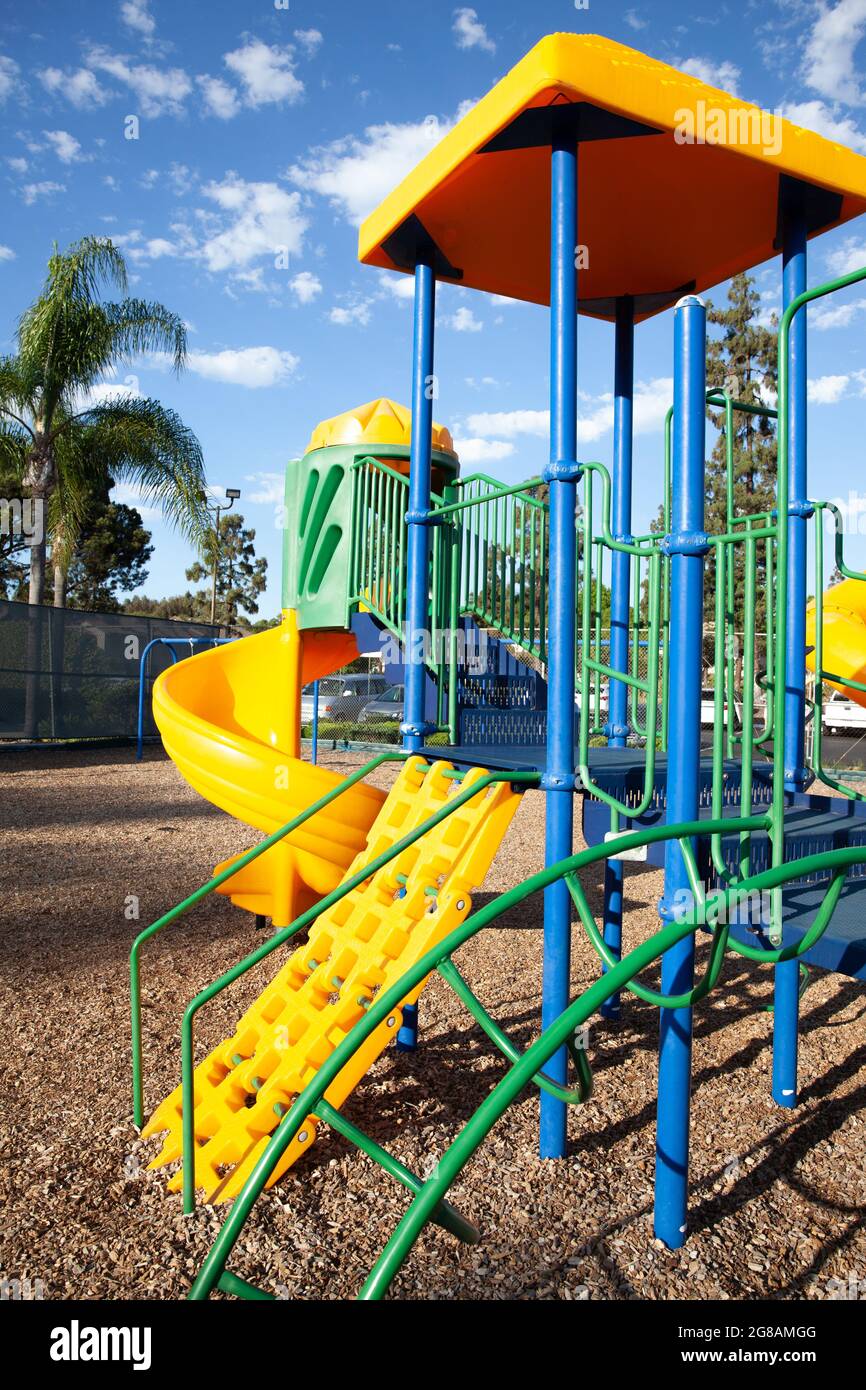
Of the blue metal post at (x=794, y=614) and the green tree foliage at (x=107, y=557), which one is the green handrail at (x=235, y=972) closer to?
the blue metal post at (x=794, y=614)

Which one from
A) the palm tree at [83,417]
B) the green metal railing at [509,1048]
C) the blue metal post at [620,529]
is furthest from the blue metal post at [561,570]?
the palm tree at [83,417]

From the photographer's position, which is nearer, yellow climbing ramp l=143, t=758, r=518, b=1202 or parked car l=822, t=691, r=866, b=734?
yellow climbing ramp l=143, t=758, r=518, b=1202

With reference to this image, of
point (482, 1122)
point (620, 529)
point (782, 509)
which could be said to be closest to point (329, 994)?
point (482, 1122)

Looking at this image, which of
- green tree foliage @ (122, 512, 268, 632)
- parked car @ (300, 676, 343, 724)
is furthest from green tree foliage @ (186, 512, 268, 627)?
parked car @ (300, 676, 343, 724)

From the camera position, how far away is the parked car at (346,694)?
22.0 metres

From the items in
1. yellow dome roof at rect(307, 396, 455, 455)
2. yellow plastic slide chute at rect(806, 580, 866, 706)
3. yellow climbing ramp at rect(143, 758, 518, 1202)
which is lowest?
yellow climbing ramp at rect(143, 758, 518, 1202)

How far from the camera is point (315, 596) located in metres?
5.91

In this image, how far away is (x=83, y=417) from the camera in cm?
1716

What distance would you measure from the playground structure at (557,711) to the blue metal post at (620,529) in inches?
0.7

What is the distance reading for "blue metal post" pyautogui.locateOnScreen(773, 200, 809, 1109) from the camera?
3840mm

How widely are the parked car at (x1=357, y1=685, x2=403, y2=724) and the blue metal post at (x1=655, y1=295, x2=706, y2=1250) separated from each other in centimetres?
1761

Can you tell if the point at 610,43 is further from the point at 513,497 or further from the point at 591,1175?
the point at 591,1175

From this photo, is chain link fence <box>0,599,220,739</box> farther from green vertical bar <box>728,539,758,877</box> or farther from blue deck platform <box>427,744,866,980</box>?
green vertical bar <box>728,539,758,877</box>

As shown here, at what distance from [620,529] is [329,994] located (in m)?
3.07
